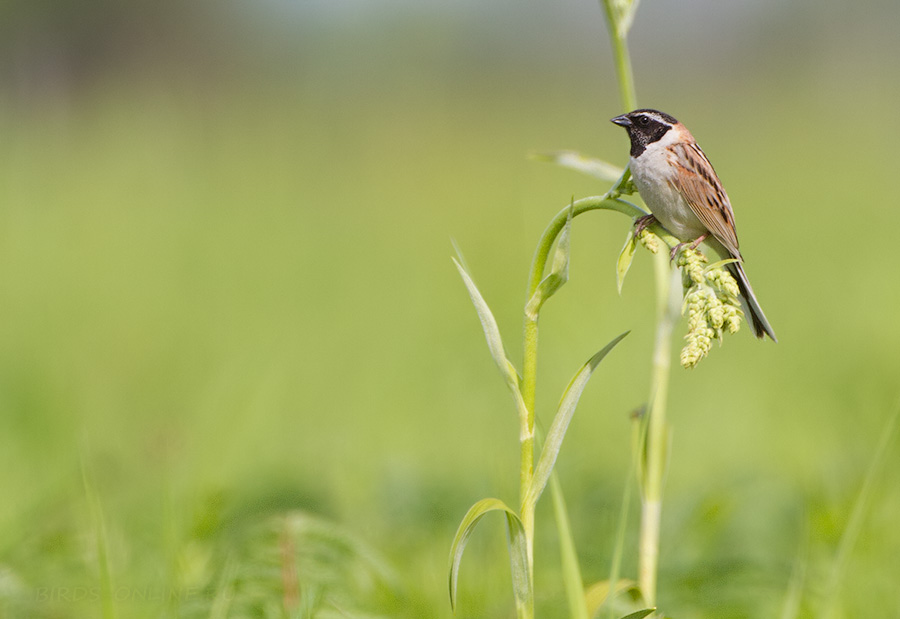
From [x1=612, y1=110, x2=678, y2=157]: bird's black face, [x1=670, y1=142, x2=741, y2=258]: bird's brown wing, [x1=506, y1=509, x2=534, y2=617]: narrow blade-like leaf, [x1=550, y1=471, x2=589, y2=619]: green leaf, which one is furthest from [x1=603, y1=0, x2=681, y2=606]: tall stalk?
[x1=506, y1=509, x2=534, y2=617]: narrow blade-like leaf

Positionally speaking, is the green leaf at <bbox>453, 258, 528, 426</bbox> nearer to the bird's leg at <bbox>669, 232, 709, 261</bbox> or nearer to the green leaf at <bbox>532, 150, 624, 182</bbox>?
the bird's leg at <bbox>669, 232, 709, 261</bbox>

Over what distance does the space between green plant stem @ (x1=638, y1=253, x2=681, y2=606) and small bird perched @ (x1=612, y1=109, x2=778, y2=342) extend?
20 centimetres

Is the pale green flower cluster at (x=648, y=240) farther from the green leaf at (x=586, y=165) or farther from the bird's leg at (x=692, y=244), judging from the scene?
the green leaf at (x=586, y=165)

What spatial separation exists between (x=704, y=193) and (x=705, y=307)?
626 mm

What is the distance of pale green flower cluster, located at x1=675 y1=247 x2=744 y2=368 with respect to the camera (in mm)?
1358

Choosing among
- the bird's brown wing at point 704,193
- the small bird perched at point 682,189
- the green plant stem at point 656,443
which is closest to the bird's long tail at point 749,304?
the small bird perched at point 682,189

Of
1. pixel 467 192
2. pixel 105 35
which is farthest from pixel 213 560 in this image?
pixel 105 35

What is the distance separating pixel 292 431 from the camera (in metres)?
5.31

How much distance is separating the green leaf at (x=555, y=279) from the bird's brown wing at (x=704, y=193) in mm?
398

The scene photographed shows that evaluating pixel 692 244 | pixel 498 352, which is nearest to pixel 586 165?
pixel 692 244

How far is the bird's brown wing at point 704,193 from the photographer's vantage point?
75.9 inches

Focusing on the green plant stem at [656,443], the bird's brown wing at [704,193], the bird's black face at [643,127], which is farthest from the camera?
the green plant stem at [656,443]

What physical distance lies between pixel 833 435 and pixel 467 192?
8967 millimetres

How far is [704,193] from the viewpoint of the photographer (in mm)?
1972
